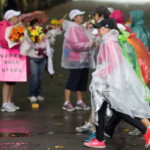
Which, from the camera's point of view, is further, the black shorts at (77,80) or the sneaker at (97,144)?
the black shorts at (77,80)

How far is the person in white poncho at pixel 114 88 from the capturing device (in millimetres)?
6418

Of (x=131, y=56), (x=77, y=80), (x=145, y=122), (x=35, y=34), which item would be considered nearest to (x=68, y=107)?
(x=77, y=80)

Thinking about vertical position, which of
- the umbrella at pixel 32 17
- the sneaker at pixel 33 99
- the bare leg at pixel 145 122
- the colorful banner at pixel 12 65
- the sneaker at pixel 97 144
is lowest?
the sneaker at pixel 33 99

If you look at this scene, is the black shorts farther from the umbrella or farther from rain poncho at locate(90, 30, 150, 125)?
rain poncho at locate(90, 30, 150, 125)

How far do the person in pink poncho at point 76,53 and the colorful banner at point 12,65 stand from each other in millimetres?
831

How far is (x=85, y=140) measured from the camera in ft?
22.6

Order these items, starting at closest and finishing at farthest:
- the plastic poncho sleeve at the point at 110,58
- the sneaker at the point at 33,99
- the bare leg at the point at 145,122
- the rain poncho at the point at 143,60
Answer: the plastic poncho sleeve at the point at 110,58 → the bare leg at the point at 145,122 → the rain poncho at the point at 143,60 → the sneaker at the point at 33,99

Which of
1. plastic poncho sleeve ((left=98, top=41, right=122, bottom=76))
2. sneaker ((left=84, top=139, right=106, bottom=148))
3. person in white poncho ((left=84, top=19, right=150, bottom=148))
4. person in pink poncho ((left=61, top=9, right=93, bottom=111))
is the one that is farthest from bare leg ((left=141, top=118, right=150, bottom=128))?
person in pink poncho ((left=61, top=9, right=93, bottom=111))

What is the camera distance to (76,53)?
9.46m

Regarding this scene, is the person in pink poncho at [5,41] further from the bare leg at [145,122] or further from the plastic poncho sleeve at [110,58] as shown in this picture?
the bare leg at [145,122]

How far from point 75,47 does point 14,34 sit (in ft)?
3.86

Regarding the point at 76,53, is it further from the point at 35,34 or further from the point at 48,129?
the point at 48,129

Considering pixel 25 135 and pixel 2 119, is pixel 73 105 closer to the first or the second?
pixel 2 119

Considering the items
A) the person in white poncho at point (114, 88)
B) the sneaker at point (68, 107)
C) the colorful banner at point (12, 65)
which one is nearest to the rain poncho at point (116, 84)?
the person in white poncho at point (114, 88)
